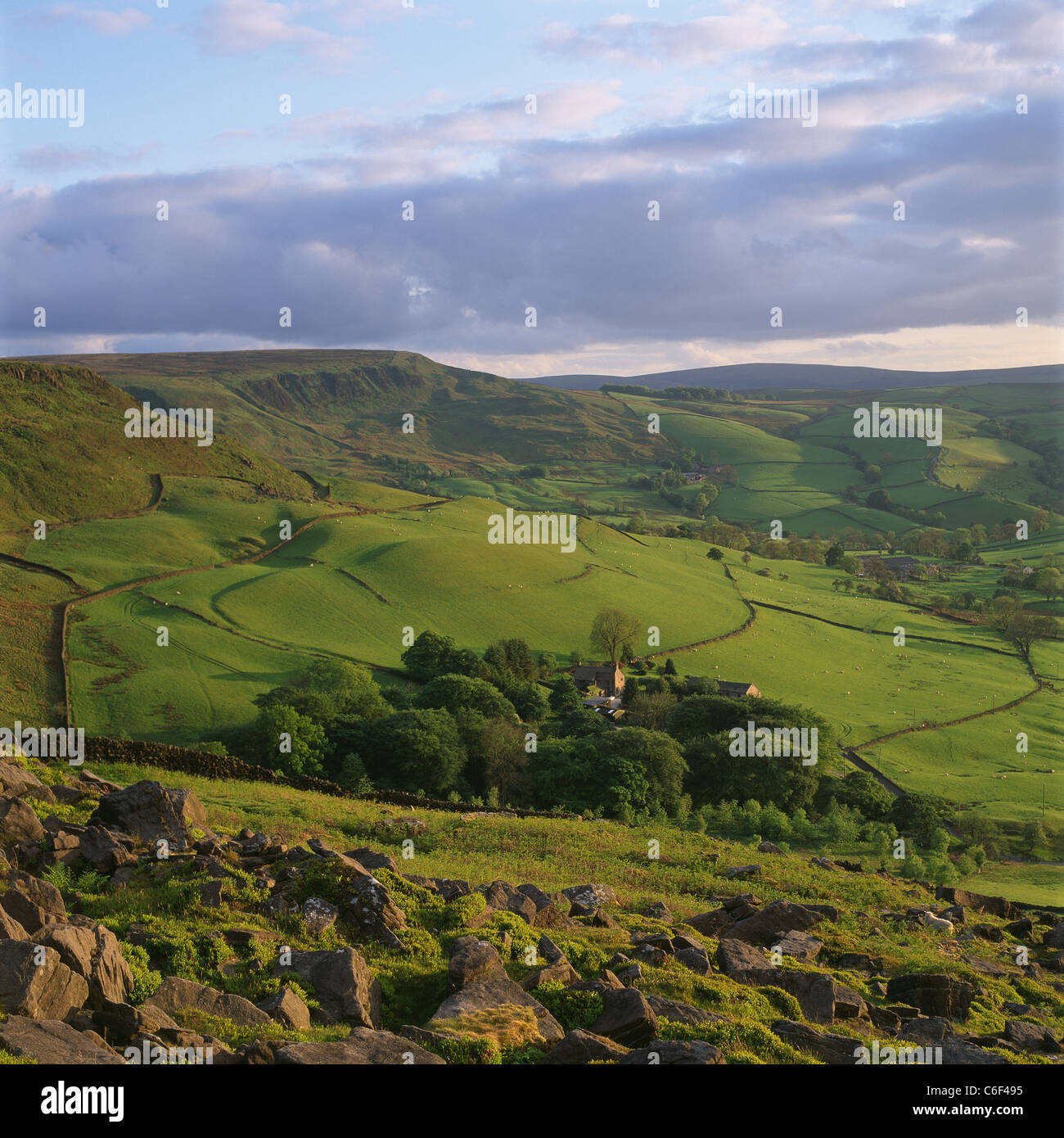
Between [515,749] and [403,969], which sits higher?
[403,969]

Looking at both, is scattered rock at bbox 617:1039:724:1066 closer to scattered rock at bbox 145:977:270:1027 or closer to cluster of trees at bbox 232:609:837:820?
scattered rock at bbox 145:977:270:1027

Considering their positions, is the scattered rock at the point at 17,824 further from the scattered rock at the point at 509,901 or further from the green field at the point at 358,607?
the green field at the point at 358,607

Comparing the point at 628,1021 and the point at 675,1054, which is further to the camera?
the point at 628,1021

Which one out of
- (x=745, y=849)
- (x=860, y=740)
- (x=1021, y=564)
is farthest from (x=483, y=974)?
(x=1021, y=564)

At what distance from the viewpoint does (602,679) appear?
9212 centimetres

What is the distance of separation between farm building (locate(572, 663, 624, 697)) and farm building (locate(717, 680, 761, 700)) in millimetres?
9699

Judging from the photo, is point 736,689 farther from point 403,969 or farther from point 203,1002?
point 203,1002

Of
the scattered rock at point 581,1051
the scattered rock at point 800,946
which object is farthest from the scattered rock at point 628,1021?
the scattered rock at point 800,946

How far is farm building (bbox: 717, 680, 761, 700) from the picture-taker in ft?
295

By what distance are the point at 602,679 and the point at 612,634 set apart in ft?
39.4

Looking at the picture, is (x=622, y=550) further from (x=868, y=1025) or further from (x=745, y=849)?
(x=868, y=1025)

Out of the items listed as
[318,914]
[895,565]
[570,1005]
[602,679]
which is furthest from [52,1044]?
[895,565]

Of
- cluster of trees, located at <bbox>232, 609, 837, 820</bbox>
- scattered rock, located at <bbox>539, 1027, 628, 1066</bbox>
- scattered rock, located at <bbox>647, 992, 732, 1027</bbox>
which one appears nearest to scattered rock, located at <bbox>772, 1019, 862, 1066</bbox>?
scattered rock, located at <bbox>647, 992, 732, 1027</bbox>

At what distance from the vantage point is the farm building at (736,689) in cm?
9004
